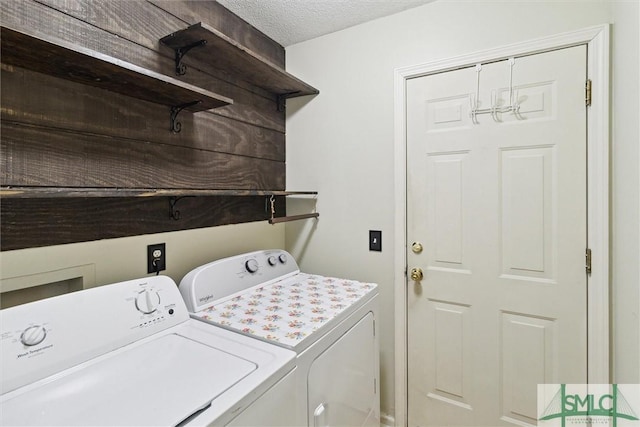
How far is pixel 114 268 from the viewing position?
129 cm

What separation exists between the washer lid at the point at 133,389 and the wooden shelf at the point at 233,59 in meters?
1.22

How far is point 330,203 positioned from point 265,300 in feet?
2.71

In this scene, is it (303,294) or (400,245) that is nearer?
(303,294)

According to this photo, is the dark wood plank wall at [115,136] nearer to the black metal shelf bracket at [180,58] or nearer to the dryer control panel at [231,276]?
the black metal shelf bracket at [180,58]

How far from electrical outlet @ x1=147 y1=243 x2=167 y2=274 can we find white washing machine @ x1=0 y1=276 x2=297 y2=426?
24 cm

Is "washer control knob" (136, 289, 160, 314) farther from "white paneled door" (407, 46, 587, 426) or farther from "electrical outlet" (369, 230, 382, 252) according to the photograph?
"white paneled door" (407, 46, 587, 426)

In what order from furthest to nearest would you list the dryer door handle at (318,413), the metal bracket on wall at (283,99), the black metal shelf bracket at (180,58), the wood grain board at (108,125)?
the metal bracket on wall at (283,99) < the black metal shelf bracket at (180,58) < the dryer door handle at (318,413) < the wood grain board at (108,125)

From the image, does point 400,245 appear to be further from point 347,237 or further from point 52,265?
point 52,265

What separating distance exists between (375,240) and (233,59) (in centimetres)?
124

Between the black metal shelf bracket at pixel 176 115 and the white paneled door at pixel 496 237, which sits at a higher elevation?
the black metal shelf bracket at pixel 176 115

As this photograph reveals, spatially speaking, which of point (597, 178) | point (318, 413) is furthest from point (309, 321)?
point (597, 178)

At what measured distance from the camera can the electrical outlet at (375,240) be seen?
75.9 inches

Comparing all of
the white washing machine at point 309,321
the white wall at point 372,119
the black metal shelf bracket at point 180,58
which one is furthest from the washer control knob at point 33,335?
the white wall at point 372,119

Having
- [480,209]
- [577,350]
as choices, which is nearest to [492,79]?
[480,209]
